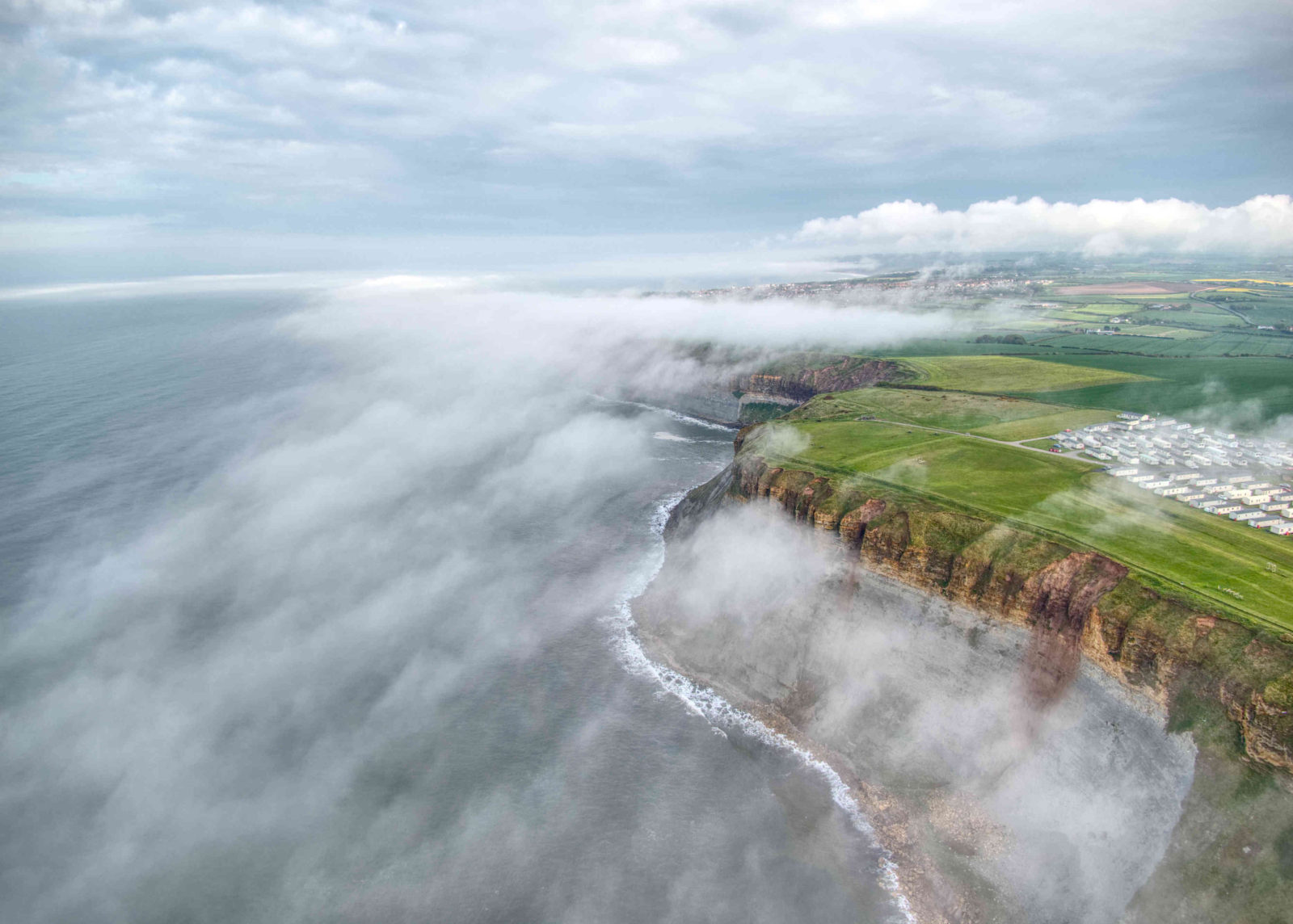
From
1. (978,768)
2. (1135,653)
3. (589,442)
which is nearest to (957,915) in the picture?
(978,768)

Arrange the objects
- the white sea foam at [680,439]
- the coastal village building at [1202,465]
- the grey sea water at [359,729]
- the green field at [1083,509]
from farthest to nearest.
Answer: the white sea foam at [680,439]
the coastal village building at [1202,465]
the green field at [1083,509]
the grey sea water at [359,729]

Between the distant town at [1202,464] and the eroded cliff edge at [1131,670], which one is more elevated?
the distant town at [1202,464]

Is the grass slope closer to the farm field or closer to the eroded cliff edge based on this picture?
the farm field

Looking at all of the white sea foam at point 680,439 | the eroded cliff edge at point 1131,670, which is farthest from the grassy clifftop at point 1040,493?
the white sea foam at point 680,439

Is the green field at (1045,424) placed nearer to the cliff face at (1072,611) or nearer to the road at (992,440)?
the road at (992,440)

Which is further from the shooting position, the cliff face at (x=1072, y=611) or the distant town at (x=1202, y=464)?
the distant town at (x=1202, y=464)

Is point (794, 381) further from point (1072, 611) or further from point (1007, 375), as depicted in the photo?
point (1072, 611)

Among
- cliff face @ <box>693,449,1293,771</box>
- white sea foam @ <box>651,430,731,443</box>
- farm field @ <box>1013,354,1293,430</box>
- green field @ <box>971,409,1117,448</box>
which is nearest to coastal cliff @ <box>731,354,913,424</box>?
white sea foam @ <box>651,430,731,443</box>
